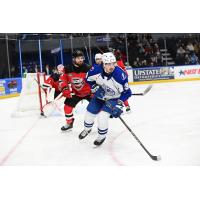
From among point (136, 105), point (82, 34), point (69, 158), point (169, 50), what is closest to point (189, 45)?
point (169, 50)

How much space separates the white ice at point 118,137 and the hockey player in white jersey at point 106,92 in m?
0.07

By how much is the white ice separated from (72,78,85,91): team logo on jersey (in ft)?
0.32

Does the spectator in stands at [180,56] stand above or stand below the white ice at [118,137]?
above

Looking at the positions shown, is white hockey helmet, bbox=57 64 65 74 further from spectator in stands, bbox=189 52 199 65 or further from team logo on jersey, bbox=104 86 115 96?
spectator in stands, bbox=189 52 199 65

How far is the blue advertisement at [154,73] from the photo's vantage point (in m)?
2.12

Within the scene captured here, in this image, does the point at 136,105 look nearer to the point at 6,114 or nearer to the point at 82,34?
the point at 82,34

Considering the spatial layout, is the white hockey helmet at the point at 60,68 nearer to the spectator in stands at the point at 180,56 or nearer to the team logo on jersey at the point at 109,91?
the team logo on jersey at the point at 109,91

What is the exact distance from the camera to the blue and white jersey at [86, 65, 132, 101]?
185 centimetres

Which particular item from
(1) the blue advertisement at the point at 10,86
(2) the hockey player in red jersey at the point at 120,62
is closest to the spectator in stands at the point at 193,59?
(2) the hockey player in red jersey at the point at 120,62

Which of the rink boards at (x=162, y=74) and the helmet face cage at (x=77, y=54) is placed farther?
the rink boards at (x=162, y=74)

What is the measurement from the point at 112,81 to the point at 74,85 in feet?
0.97

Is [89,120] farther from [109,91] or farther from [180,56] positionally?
[180,56]

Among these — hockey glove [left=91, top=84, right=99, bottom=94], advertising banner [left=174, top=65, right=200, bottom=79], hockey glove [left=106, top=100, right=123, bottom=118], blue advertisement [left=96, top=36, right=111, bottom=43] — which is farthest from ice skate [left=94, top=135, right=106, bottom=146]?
advertising banner [left=174, top=65, right=200, bottom=79]

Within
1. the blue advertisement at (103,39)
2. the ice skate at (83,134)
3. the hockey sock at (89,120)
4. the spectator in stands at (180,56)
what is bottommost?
the ice skate at (83,134)
